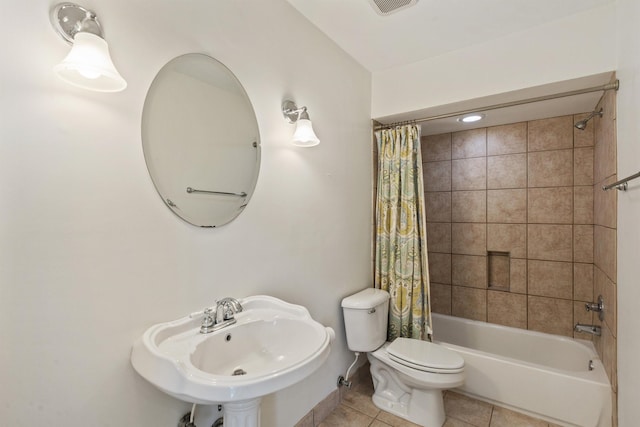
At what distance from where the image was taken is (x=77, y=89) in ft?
2.86

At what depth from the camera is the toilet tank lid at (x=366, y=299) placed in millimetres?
1965

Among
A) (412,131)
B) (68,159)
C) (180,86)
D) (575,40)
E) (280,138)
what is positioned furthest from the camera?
(412,131)

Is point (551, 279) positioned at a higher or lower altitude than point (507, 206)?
lower

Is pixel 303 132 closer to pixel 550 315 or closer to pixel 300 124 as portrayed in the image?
pixel 300 124

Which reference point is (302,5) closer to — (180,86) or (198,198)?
(180,86)

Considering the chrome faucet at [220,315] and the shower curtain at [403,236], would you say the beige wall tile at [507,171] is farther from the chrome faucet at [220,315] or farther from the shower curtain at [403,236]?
the chrome faucet at [220,315]

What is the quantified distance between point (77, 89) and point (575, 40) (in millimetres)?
2423

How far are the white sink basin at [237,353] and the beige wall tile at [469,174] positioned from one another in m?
2.21

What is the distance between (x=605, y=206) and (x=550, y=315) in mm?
1070

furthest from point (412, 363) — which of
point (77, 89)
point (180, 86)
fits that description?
point (77, 89)

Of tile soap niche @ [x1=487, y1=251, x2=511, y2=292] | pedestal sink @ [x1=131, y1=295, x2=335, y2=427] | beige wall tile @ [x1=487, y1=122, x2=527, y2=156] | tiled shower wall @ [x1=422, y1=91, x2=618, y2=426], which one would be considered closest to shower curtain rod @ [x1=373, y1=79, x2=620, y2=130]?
tiled shower wall @ [x1=422, y1=91, x2=618, y2=426]

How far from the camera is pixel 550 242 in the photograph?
2.47 m

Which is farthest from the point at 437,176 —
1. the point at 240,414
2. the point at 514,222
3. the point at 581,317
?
the point at 240,414

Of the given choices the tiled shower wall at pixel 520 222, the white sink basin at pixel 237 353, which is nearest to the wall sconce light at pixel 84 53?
the white sink basin at pixel 237 353
